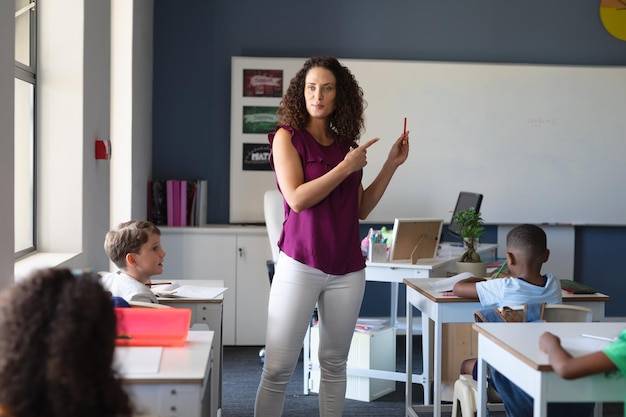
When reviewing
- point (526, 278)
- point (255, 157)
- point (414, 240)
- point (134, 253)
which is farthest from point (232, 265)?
point (526, 278)

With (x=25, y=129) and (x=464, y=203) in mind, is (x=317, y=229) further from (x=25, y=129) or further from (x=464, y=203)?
(x=464, y=203)

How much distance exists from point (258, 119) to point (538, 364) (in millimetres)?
4238

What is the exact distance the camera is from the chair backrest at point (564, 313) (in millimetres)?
3088

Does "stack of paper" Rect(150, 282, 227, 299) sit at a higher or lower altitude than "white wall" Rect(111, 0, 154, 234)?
lower

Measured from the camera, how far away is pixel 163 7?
20.4 ft

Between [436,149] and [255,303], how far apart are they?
1810 millimetres

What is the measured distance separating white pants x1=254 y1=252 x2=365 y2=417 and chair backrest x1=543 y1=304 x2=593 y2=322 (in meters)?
0.74

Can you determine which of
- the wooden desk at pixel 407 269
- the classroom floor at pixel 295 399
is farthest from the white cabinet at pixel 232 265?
the wooden desk at pixel 407 269

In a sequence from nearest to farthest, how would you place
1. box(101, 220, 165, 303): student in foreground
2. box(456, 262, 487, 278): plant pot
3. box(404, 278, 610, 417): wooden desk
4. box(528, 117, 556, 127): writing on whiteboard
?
box(101, 220, 165, 303): student in foreground
box(404, 278, 610, 417): wooden desk
box(456, 262, 487, 278): plant pot
box(528, 117, 556, 127): writing on whiteboard

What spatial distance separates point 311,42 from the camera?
633 centimetres

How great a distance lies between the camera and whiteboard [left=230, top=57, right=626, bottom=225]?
629cm

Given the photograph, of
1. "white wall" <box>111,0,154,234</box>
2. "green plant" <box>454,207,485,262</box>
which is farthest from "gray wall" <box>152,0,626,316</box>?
"green plant" <box>454,207,485,262</box>

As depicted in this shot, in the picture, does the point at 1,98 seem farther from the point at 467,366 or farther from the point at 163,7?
the point at 163,7

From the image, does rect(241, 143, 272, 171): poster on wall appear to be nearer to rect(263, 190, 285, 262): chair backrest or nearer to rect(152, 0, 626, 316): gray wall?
rect(152, 0, 626, 316): gray wall
